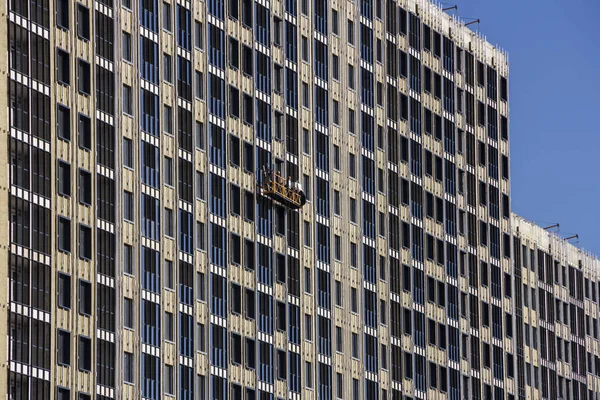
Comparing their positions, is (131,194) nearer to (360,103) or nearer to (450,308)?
(360,103)

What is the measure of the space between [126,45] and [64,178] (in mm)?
11878

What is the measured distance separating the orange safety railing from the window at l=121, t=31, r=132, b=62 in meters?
16.1

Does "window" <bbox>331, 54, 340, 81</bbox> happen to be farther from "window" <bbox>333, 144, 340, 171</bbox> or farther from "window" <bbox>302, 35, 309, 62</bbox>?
"window" <bbox>333, 144, 340, 171</bbox>

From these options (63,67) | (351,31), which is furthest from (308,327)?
(63,67)

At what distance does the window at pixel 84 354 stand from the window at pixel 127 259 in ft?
21.0

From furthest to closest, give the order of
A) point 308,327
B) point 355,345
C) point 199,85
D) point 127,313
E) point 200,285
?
point 355,345 → point 308,327 → point 199,85 → point 200,285 → point 127,313

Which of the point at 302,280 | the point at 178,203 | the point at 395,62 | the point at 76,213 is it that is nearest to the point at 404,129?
the point at 395,62

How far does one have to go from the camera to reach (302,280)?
14662 cm

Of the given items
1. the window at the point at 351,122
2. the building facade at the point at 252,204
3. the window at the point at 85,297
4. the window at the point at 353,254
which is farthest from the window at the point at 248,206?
the window at the point at 85,297

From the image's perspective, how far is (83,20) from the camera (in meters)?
128

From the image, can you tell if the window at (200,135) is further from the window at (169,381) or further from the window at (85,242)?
the window at (169,381)

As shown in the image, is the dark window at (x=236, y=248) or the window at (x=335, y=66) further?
the window at (x=335, y=66)

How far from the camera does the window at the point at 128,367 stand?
127000 millimetres

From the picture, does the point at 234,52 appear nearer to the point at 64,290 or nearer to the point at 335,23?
the point at 335,23
